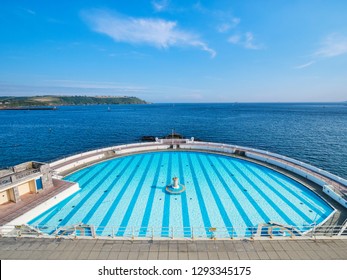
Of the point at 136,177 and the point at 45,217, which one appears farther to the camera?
the point at 136,177

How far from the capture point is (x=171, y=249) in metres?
6.82

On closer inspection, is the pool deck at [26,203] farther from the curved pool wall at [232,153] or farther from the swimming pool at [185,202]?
the curved pool wall at [232,153]

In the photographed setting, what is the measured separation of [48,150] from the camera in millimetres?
33031

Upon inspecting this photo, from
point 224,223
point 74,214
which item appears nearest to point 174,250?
point 224,223

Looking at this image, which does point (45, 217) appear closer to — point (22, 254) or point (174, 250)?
point (22, 254)

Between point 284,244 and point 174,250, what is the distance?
428 centimetres

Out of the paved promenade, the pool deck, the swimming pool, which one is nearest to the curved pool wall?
the swimming pool

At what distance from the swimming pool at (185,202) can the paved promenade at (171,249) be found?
1.26m

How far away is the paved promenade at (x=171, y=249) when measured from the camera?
646cm

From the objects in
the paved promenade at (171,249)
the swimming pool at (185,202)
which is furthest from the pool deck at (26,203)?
the paved promenade at (171,249)

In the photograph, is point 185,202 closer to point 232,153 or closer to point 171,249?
point 171,249

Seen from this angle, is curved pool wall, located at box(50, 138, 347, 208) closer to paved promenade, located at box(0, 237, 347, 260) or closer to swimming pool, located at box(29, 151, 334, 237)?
swimming pool, located at box(29, 151, 334, 237)

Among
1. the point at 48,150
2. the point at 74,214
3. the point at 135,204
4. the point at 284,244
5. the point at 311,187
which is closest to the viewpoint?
the point at 284,244

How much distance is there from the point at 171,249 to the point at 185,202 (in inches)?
258
